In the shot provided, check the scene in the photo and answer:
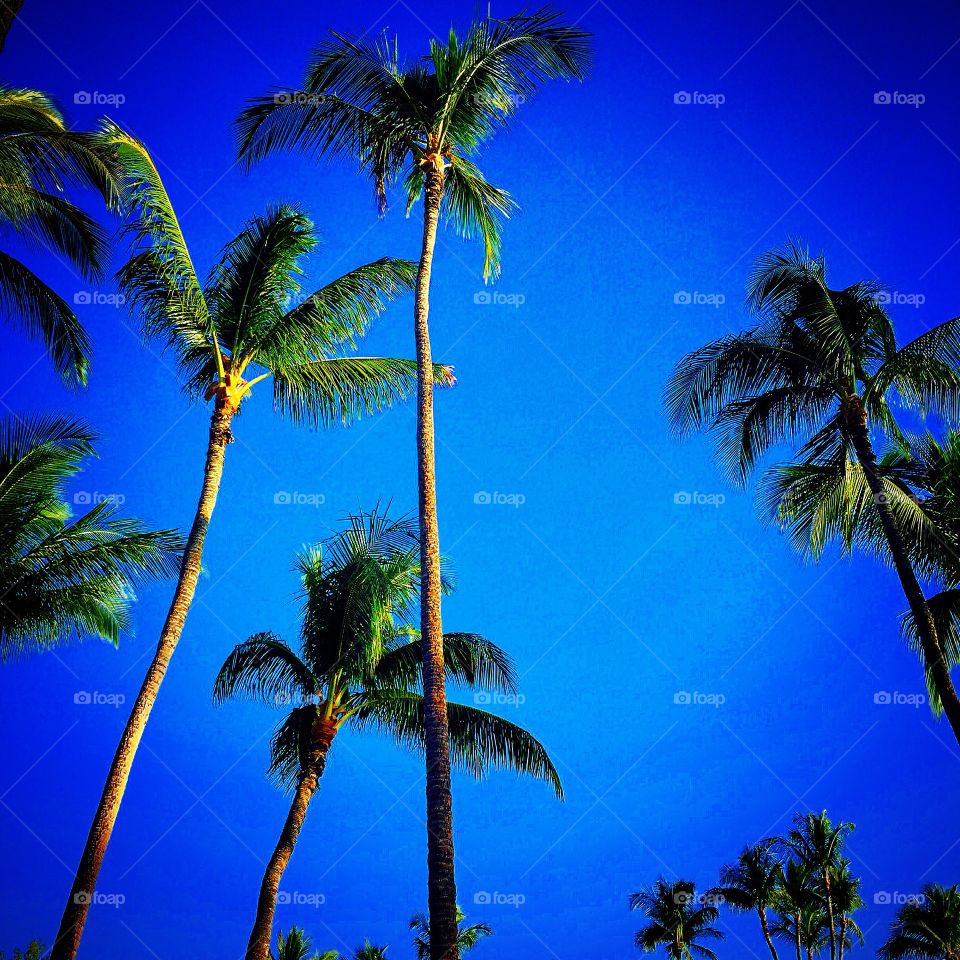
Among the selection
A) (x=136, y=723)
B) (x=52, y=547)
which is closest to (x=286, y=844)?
(x=136, y=723)

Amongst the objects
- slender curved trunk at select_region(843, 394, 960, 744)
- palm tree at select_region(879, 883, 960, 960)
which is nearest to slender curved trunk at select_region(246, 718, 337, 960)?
slender curved trunk at select_region(843, 394, 960, 744)

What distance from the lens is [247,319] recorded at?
47.9 feet

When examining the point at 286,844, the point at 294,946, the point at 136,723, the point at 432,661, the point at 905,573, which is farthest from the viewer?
the point at 294,946

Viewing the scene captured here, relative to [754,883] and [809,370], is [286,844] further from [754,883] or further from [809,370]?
[754,883]

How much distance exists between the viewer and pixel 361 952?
158 feet

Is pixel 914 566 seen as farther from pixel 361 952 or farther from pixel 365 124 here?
pixel 361 952

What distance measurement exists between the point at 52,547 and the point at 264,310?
5.65 m

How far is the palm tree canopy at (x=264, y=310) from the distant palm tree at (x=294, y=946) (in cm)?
2716

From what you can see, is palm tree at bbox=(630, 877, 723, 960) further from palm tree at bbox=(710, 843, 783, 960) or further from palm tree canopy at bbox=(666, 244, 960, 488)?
palm tree canopy at bbox=(666, 244, 960, 488)

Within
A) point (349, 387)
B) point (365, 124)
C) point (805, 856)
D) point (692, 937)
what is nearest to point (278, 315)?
point (349, 387)

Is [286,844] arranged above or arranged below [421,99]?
below

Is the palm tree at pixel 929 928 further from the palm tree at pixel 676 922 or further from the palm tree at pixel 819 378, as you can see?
the palm tree at pixel 819 378

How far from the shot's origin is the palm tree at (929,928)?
3684cm

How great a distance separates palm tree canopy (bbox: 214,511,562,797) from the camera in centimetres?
1658
